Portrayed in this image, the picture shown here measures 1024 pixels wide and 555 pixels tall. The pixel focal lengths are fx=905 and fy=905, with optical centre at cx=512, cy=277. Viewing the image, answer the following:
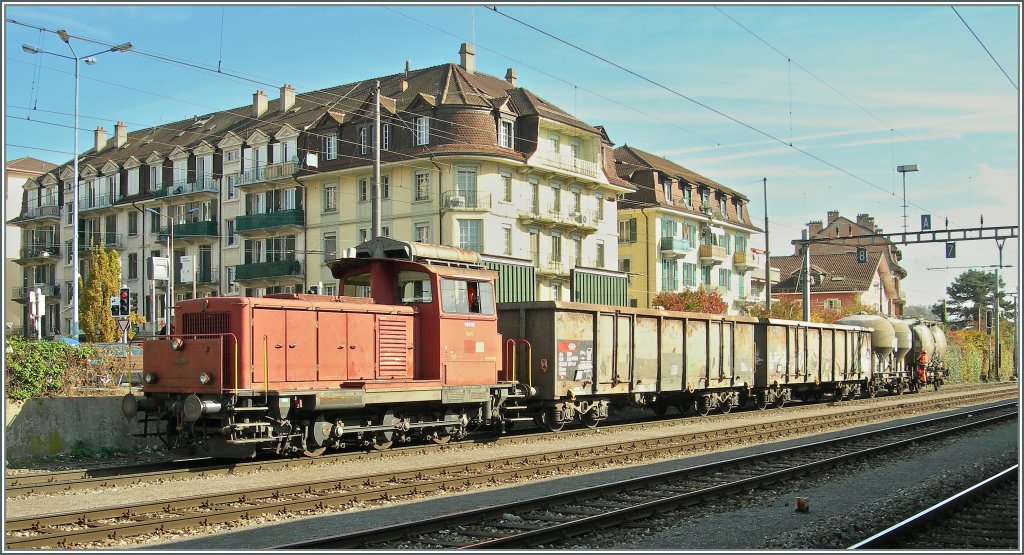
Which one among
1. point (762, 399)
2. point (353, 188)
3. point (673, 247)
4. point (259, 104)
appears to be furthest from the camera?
point (673, 247)

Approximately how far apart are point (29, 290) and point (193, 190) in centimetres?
1737

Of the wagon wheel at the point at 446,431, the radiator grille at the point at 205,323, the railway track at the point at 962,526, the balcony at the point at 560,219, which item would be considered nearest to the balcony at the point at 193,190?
the balcony at the point at 560,219

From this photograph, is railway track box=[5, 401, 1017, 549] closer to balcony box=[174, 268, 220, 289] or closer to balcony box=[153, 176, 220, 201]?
balcony box=[174, 268, 220, 289]

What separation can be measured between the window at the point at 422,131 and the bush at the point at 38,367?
101ft

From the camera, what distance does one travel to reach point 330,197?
51.2 metres

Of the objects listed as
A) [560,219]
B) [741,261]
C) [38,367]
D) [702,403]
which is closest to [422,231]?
[560,219]

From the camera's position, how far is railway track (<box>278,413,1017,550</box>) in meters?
9.63

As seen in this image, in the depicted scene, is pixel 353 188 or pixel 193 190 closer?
pixel 353 188

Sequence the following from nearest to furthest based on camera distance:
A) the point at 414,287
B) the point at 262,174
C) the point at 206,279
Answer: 1. the point at 414,287
2. the point at 262,174
3. the point at 206,279

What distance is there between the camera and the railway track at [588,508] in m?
9.63

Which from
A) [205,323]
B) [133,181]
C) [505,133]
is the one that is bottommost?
[205,323]

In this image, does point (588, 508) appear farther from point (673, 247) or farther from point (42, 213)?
point (42, 213)

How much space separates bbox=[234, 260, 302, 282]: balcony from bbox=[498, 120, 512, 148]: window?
45.7 feet

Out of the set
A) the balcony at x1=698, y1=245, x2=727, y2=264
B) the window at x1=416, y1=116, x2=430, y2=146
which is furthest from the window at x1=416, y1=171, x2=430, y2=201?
the balcony at x1=698, y1=245, x2=727, y2=264
